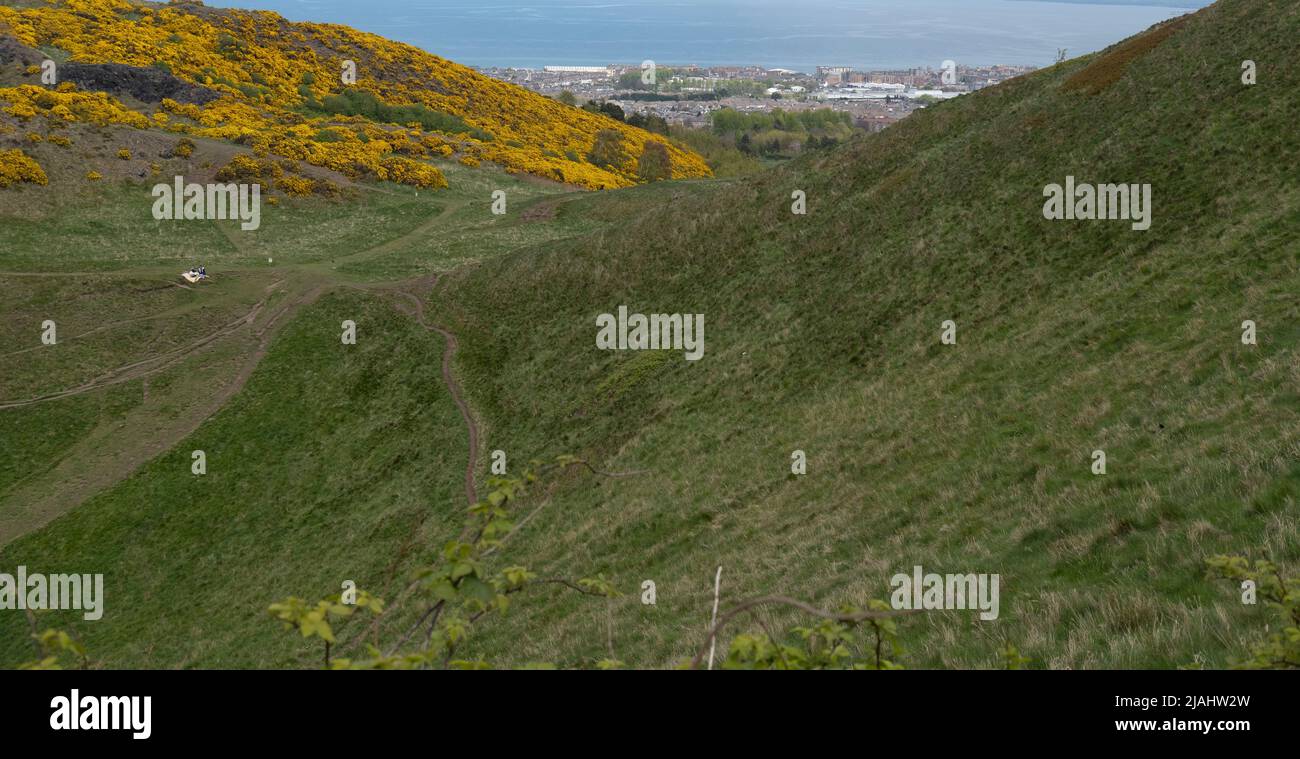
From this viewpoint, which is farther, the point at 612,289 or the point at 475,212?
the point at 475,212

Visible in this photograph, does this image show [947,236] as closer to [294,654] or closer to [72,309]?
[294,654]

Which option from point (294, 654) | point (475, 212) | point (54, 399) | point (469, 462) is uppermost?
point (475, 212)

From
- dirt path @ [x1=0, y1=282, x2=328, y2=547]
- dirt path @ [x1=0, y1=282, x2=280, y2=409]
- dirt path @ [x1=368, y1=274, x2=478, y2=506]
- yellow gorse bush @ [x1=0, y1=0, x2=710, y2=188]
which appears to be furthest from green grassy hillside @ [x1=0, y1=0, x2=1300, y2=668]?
yellow gorse bush @ [x1=0, y1=0, x2=710, y2=188]

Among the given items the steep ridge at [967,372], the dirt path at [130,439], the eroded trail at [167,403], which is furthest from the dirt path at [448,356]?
the dirt path at [130,439]

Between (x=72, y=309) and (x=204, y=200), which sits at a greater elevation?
(x=204, y=200)

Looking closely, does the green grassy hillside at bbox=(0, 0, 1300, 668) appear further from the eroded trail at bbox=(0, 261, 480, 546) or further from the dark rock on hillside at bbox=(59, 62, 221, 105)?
the dark rock on hillside at bbox=(59, 62, 221, 105)

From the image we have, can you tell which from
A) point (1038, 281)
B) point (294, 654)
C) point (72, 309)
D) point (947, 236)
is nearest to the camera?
point (294, 654)
